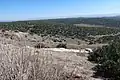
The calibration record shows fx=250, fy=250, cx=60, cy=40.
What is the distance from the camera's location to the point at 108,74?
866 cm

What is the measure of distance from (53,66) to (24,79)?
791 millimetres

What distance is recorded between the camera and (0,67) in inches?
147

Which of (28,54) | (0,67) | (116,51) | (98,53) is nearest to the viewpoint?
(0,67)

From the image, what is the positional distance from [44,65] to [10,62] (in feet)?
1.79

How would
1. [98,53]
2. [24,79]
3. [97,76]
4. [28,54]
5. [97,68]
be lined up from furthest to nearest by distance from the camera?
[98,53] < [97,68] < [97,76] < [28,54] < [24,79]

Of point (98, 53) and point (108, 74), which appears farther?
point (98, 53)

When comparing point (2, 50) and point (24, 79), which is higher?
point (2, 50)

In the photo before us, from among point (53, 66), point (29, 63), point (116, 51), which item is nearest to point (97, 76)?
point (116, 51)

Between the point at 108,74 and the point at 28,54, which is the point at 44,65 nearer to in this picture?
the point at 28,54

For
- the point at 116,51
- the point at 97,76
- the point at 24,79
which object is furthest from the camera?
the point at 116,51

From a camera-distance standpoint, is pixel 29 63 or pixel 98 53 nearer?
pixel 29 63

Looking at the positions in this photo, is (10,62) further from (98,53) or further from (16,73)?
(98,53)

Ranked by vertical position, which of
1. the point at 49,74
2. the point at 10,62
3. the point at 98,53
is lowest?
the point at 98,53

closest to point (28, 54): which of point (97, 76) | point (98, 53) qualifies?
point (97, 76)
